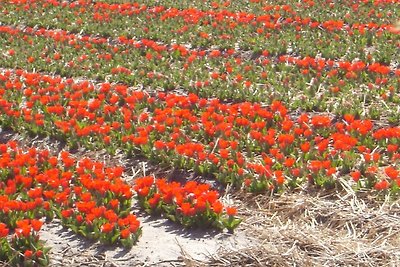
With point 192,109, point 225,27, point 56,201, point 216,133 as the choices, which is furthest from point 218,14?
point 56,201

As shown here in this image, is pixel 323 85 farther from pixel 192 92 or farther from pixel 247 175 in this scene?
pixel 247 175

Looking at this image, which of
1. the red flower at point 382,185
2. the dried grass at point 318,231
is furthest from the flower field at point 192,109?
the dried grass at point 318,231

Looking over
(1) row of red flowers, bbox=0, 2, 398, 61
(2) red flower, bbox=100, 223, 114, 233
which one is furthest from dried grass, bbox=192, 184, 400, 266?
(1) row of red flowers, bbox=0, 2, 398, 61

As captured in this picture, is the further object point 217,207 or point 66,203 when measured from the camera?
point 66,203

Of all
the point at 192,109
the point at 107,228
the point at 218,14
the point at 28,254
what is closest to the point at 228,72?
the point at 192,109

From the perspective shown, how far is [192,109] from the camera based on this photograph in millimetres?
Result: 6836

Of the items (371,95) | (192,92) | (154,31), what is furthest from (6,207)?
(154,31)

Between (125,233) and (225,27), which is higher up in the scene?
(125,233)

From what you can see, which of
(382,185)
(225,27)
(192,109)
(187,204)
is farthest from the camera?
(225,27)

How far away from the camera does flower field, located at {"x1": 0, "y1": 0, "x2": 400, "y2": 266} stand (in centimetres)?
489

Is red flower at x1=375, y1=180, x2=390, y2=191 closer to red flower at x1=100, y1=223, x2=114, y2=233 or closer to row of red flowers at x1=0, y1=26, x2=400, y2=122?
row of red flowers at x1=0, y1=26, x2=400, y2=122

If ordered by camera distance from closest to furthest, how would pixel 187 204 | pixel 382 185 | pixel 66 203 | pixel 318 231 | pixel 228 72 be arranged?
pixel 318 231 < pixel 187 204 < pixel 382 185 < pixel 66 203 < pixel 228 72

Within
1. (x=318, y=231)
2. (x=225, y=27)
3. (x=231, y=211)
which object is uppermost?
(x=231, y=211)

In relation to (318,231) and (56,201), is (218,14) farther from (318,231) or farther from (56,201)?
(318,231)
